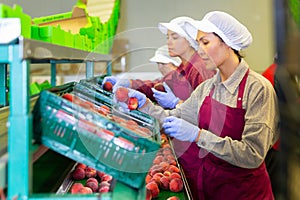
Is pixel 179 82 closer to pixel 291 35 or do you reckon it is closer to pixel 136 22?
pixel 291 35

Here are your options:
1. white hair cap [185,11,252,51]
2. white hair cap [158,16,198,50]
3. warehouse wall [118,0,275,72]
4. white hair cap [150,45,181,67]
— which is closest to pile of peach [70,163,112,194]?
white hair cap [185,11,252,51]

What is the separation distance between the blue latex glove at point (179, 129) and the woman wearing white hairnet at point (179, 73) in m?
0.62

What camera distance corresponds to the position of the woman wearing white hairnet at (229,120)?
181 centimetres

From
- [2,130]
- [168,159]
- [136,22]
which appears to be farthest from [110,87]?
[136,22]

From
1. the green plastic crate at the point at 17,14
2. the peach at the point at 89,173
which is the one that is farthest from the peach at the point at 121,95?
the green plastic crate at the point at 17,14

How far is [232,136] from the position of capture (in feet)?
6.46

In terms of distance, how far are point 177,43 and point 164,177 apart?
108 cm

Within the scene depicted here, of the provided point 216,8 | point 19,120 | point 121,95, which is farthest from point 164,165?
point 216,8

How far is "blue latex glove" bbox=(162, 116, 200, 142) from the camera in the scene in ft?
5.68

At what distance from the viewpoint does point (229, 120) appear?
1954 mm

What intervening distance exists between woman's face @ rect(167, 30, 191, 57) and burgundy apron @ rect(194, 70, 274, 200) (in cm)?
51

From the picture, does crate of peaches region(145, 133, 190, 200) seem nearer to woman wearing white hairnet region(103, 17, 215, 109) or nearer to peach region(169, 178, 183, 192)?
peach region(169, 178, 183, 192)

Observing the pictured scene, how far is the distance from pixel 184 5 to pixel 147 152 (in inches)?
148

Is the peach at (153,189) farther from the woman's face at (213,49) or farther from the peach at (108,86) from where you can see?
the woman's face at (213,49)
